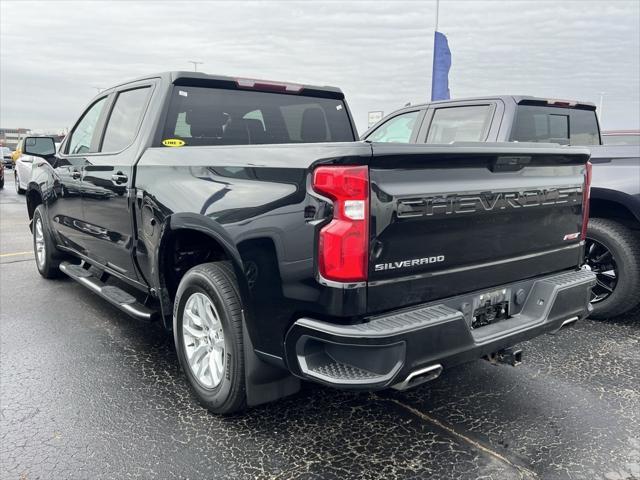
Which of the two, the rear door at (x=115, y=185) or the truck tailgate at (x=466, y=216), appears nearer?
the truck tailgate at (x=466, y=216)

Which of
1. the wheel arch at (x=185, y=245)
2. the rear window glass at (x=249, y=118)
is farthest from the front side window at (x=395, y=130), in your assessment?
the wheel arch at (x=185, y=245)

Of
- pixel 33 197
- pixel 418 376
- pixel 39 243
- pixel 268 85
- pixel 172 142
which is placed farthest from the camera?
pixel 33 197

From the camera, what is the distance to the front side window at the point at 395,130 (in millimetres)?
5746

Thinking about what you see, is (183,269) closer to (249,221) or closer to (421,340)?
(249,221)

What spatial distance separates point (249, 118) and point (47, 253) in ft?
10.1

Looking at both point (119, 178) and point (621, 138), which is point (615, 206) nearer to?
point (621, 138)

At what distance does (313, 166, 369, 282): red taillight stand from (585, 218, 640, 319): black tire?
3.23m

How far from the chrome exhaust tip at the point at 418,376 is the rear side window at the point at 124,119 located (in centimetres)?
256

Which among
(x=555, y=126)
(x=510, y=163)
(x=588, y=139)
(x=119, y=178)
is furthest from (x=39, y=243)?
(x=588, y=139)

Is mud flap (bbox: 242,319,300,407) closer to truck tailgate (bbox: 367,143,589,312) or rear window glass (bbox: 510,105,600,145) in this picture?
truck tailgate (bbox: 367,143,589,312)

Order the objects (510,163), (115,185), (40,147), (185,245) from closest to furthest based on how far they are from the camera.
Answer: (510,163), (185,245), (115,185), (40,147)

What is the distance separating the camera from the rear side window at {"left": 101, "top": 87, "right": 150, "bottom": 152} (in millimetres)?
3873

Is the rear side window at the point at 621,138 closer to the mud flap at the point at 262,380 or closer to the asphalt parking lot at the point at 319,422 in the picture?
the asphalt parking lot at the point at 319,422

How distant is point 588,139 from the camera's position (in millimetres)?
5645
